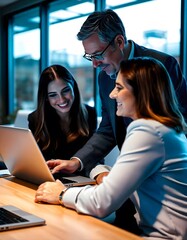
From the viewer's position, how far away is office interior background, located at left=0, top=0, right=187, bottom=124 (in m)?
3.42

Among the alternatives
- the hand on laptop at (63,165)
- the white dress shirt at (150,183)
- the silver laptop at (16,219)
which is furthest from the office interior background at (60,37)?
the silver laptop at (16,219)

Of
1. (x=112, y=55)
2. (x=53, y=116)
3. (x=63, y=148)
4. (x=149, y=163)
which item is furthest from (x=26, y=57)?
(x=149, y=163)

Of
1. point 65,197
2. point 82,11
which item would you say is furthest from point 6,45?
point 65,197

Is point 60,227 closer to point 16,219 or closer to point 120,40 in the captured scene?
point 16,219

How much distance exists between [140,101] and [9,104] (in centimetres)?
505

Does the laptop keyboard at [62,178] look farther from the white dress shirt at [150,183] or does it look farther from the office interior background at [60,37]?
the office interior background at [60,37]

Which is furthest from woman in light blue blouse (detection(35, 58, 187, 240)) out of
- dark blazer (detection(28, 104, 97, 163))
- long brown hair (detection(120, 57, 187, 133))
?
dark blazer (detection(28, 104, 97, 163))

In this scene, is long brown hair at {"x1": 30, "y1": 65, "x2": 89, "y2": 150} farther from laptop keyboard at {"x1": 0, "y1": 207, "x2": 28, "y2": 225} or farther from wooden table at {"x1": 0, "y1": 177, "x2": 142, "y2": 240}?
laptop keyboard at {"x1": 0, "y1": 207, "x2": 28, "y2": 225}

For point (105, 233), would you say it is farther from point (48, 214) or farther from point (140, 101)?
point (140, 101)

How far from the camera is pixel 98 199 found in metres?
1.18

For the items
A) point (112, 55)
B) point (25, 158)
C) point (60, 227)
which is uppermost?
point (112, 55)

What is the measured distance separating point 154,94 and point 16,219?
598 mm

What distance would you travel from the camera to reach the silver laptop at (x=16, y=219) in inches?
45.3

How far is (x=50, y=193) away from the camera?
1423 millimetres
